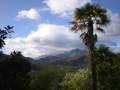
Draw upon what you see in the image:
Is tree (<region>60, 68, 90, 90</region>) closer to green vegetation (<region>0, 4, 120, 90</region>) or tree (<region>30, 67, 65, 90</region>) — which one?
green vegetation (<region>0, 4, 120, 90</region>)

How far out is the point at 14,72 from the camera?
42219 mm

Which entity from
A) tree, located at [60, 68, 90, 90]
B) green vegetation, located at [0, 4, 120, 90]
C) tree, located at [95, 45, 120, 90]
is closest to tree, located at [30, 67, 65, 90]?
tree, located at [60, 68, 90, 90]

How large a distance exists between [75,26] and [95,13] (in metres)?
2.37

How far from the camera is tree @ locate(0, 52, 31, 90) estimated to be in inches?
1618

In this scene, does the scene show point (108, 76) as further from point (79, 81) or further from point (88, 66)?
point (79, 81)

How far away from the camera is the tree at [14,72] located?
41094 mm

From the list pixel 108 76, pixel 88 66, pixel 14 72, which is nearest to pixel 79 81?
pixel 108 76

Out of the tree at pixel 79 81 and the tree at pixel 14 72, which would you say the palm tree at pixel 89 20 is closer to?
the tree at pixel 14 72

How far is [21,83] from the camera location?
141ft

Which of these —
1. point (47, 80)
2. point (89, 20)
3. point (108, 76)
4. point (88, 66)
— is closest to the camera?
point (89, 20)

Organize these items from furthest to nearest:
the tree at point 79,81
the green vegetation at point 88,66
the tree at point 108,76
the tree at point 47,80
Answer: the tree at point 47,80 < the tree at point 79,81 < the tree at point 108,76 < the green vegetation at point 88,66

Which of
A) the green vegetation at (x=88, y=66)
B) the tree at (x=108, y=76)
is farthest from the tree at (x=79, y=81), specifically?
the tree at (x=108, y=76)

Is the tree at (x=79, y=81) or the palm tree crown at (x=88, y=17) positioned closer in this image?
the palm tree crown at (x=88, y=17)

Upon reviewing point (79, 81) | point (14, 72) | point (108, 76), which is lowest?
point (14, 72)
